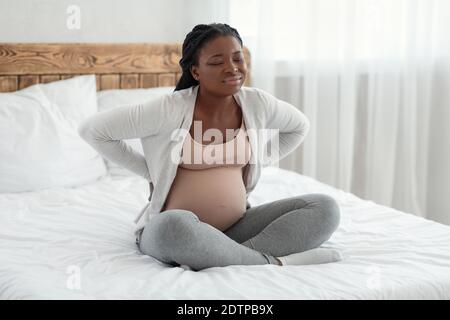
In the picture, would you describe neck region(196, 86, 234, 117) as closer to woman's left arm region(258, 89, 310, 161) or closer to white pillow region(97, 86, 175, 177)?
woman's left arm region(258, 89, 310, 161)

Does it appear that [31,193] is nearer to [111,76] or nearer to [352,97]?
[111,76]

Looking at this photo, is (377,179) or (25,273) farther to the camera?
(377,179)

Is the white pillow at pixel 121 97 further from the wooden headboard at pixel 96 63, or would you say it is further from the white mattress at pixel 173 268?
the white mattress at pixel 173 268

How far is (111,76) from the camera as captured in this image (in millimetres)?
3055

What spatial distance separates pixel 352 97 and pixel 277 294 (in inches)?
67.2

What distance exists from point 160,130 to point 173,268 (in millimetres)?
399

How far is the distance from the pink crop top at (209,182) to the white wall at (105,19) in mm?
1396

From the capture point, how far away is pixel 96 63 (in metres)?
2.99

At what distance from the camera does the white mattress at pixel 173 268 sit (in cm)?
146

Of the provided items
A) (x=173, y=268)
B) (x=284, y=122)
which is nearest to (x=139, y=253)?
(x=173, y=268)

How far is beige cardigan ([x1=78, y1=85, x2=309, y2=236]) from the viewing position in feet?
5.93
